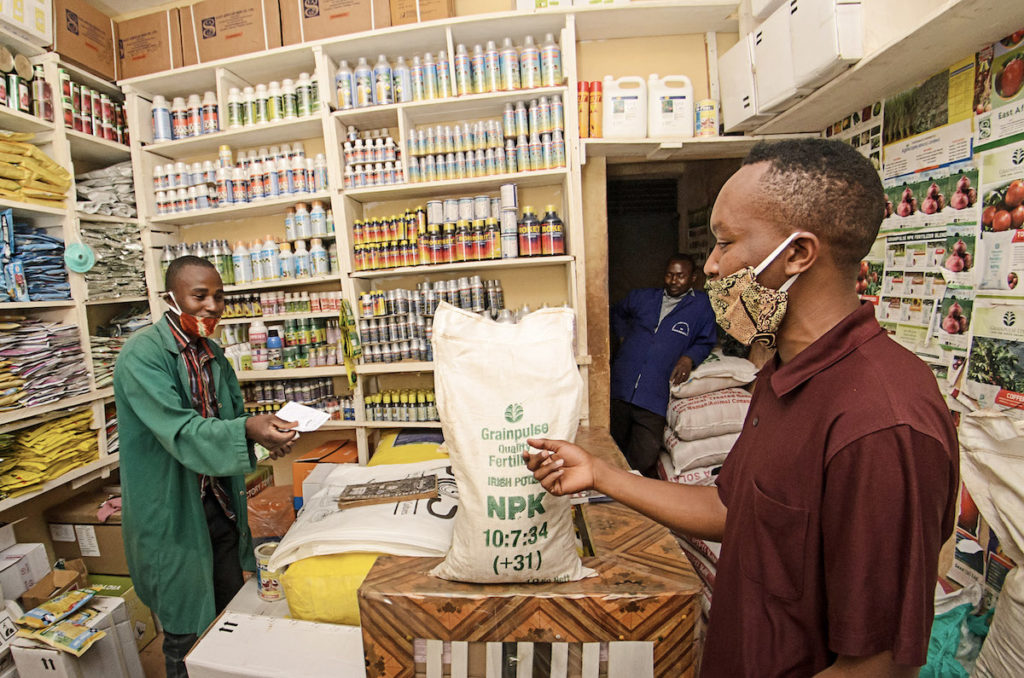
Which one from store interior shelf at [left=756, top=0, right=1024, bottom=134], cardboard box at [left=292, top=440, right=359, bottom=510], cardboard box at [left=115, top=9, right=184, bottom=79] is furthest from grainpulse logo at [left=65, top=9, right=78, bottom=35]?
store interior shelf at [left=756, top=0, right=1024, bottom=134]

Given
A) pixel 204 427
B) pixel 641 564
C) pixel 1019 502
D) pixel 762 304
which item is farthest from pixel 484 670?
pixel 1019 502

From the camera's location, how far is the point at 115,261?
3.00m

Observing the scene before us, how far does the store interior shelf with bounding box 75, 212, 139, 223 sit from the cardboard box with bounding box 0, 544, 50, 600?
1861mm

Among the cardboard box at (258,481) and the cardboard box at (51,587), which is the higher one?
the cardboard box at (258,481)

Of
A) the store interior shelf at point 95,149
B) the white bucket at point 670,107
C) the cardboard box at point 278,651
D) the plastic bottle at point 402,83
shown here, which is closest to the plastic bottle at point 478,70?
the plastic bottle at point 402,83

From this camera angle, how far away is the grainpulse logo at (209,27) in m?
2.96

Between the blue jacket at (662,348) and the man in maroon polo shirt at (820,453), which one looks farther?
the blue jacket at (662,348)

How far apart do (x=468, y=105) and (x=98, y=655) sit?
10.7ft

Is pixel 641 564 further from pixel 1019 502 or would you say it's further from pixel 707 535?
pixel 1019 502

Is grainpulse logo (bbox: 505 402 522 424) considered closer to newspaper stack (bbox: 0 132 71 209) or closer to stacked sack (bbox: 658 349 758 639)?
stacked sack (bbox: 658 349 758 639)

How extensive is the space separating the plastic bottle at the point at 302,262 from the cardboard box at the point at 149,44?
Answer: 1.40 m

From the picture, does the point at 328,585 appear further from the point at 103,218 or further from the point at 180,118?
the point at 180,118

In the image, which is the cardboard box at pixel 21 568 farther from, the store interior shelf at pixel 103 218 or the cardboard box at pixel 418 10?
the cardboard box at pixel 418 10

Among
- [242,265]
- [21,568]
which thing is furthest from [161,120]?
[21,568]
